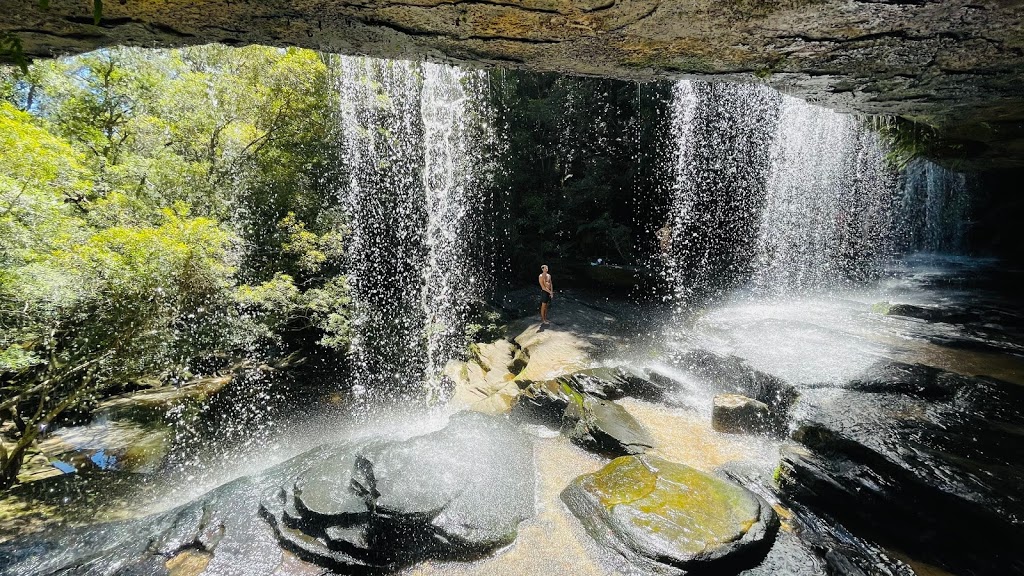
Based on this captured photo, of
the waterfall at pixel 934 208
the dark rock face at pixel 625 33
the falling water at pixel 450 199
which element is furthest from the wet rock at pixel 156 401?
the waterfall at pixel 934 208

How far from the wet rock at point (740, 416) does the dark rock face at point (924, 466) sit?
69 centimetres

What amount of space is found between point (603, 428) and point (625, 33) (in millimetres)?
4371

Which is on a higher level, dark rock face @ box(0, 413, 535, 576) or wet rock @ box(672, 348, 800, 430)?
wet rock @ box(672, 348, 800, 430)

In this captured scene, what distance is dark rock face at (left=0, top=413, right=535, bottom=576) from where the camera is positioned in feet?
11.6

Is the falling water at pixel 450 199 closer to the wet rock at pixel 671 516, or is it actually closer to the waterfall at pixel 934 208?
the wet rock at pixel 671 516

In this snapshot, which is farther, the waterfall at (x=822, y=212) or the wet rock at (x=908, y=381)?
the waterfall at (x=822, y=212)

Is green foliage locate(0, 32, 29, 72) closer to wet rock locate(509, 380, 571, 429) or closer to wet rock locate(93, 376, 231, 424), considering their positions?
wet rock locate(509, 380, 571, 429)

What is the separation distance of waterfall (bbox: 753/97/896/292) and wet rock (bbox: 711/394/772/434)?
A: 8582mm

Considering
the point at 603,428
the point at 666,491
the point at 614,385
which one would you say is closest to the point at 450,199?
the point at 614,385

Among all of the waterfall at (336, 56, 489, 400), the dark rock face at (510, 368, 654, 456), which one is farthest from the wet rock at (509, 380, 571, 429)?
the waterfall at (336, 56, 489, 400)

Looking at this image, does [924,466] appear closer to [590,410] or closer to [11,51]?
[590,410]

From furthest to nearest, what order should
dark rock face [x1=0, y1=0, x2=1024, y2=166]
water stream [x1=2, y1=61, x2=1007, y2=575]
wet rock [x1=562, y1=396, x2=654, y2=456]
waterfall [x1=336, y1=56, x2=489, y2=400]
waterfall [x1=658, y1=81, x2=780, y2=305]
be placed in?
waterfall [x1=658, y1=81, x2=780, y2=305] → waterfall [x1=336, y1=56, x2=489, y2=400] → water stream [x1=2, y1=61, x2=1007, y2=575] → wet rock [x1=562, y1=396, x2=654, y2=456] → dark rock face [x1=0, y1=0, x2=1024, y2=166]

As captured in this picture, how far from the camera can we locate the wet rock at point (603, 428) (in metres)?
4.72

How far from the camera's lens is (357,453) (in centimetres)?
468
